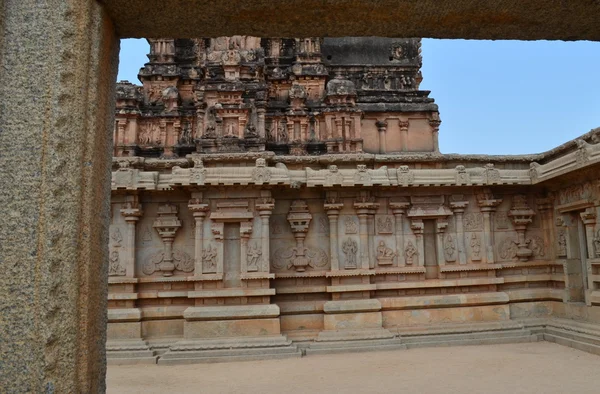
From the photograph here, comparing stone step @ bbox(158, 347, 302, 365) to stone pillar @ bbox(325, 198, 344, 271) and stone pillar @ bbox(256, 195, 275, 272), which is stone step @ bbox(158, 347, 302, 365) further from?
stone pillar @ bbox(325, 198, 344, 271)

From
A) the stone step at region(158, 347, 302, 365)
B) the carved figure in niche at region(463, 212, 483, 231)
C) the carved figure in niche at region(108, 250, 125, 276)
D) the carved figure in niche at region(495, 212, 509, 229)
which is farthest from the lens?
the carved figure in niche at region(495, 212, 509, 229)

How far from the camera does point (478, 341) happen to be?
998cm

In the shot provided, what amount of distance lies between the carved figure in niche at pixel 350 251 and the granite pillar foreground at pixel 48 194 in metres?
8.28

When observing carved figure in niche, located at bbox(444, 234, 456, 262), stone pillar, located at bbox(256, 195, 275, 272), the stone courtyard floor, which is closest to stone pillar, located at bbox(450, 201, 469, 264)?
carved figure in niche, located at bbox(444, 234, 456, 262)

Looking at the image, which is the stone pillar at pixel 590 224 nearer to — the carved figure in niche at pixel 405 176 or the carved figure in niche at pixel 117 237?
the carved figure in niche at pixel 405 176

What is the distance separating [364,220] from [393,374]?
3.68 meters

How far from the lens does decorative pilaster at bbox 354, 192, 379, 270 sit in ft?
33.5

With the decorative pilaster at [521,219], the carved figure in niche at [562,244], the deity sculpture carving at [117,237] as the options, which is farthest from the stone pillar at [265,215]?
the carved figure in niche at [562,244]

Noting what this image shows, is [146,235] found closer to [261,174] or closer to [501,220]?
[261,174]

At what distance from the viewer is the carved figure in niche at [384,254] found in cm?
1043

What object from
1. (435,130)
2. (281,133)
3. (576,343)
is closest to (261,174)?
(576,343)

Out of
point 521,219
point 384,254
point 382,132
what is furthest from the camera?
point 382,132

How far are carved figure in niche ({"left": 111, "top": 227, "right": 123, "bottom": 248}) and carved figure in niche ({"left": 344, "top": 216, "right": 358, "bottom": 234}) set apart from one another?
513 centimetres

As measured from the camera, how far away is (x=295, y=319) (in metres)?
10.2
